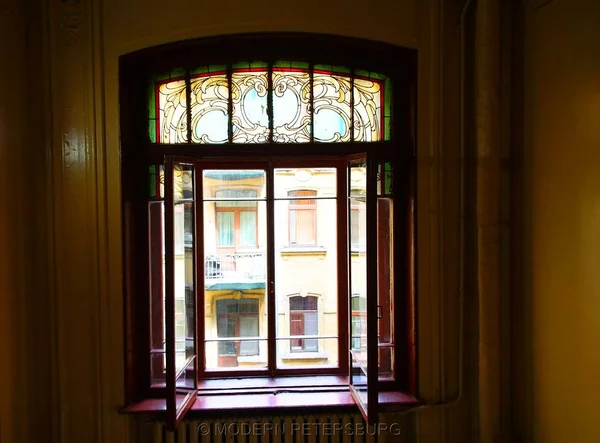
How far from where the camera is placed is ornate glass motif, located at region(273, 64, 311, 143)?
2.76 meters

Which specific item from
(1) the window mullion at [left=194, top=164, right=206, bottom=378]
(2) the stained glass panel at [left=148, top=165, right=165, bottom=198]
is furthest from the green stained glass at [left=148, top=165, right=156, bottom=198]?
(1) the window mullion at [left=194, top=164, right=206, bottom=378]

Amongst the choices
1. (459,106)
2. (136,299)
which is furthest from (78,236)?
(459,106)

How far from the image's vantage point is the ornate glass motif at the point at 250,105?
2.76 m

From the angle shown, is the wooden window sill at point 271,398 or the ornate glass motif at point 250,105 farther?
the ornate glass motif at point 250,105

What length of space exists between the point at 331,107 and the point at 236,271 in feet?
3.72

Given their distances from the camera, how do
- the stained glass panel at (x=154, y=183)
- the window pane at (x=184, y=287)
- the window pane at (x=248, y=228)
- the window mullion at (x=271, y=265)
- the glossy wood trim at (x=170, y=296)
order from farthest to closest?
1. the window pane at (x=248, y=228)
2. the window mullion at (x=271, y=265)
3. the stained glass panel at (x=154, y=183)
4. the window pane at (x=184, y=287)
5. the glossy wood trim at (x=170, y=296)

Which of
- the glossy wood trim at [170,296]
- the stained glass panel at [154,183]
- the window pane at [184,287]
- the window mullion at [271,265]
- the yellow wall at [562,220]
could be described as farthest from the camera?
the window mullion at [271,265]

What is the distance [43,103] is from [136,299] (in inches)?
44.7

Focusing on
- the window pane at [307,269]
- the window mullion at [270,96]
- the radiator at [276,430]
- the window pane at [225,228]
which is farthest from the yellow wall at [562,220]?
the window pane at [225,228]

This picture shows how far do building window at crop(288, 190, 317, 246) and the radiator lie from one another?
1.03 metres

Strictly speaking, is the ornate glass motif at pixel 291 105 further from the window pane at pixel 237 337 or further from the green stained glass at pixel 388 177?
the window pane at pixel 237 337

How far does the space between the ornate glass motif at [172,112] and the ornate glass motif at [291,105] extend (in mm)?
513

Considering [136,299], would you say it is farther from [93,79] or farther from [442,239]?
[442,239]

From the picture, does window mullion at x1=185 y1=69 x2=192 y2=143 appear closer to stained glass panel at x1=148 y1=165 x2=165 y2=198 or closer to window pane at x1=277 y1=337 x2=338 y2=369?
stained glass panel at x1=148 y1=165 x2=165 y2=198
